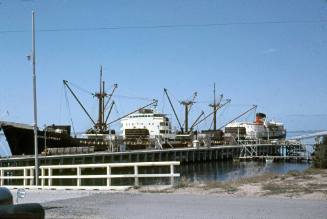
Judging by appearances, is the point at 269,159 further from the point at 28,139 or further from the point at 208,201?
the point at 208,201

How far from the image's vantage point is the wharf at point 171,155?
181 feet

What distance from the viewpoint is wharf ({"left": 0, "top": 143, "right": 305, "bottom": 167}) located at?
55.2 metres

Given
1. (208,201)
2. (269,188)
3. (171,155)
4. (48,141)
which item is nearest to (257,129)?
(171,155)

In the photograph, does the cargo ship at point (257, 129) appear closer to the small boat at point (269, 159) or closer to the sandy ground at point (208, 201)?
the small boat at point (269, 159)

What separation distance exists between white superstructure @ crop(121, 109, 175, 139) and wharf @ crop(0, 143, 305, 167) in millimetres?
10545

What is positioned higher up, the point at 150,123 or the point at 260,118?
the point at 260,118

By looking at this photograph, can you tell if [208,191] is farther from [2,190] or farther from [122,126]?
[122,126]

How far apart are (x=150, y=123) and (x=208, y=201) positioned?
3125 inches

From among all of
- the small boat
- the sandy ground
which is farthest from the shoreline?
the small boat

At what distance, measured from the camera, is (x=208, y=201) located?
13.2 m

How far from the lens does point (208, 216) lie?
35.6 feet

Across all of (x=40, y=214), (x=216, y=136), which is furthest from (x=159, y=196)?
(x=216, y=136)

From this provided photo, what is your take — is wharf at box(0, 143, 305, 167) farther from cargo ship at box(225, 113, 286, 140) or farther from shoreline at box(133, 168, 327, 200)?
shoreline at box(133, 168, 327, 200)

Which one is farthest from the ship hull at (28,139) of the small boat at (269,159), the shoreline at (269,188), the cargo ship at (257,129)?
the shoreline at (269,188)
